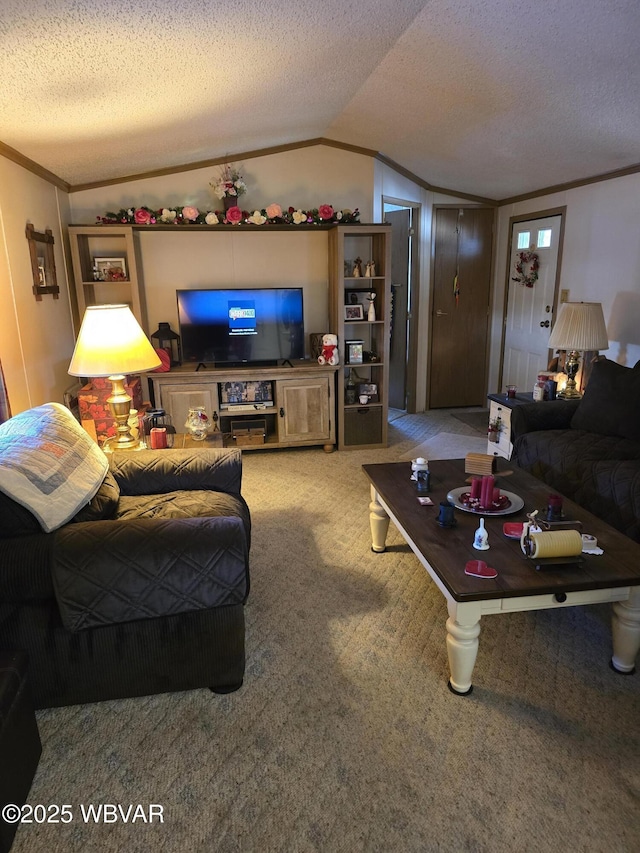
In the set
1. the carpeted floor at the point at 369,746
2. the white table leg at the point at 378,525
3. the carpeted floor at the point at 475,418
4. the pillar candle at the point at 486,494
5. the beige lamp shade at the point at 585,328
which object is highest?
the beige lamp shade at the point at 585,328

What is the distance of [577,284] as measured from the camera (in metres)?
4.50


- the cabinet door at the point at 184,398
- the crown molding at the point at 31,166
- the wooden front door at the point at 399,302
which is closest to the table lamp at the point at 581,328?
the wooden front door at the point at 399,302

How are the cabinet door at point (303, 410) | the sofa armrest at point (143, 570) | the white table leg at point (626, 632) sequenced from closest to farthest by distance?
the sofa armrest at point (143, 570) < the white table leg at point (626, 632) < the cabinet door at point (303, 410)

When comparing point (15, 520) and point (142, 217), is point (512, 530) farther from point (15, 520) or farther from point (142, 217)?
point (142, 217)

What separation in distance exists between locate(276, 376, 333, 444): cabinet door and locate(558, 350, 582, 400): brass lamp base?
1729mm

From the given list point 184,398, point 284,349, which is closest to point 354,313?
point 284,349

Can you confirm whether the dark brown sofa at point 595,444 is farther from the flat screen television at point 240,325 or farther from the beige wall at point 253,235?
Result: the beige wall at point 253,235

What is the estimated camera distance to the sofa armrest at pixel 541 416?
3.51 meters

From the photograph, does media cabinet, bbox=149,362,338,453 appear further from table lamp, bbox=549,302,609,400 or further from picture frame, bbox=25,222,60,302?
table lamp, bbox=549,302,609,400

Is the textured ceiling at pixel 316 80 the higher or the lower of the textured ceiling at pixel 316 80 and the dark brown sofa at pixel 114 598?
the higher

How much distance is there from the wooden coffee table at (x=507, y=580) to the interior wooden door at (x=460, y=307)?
3.63 meters

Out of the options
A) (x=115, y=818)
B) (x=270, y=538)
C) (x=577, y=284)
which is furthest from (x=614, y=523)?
(x=577, y=284)

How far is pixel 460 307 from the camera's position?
572 centimetres

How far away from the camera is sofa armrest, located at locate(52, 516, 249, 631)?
1.68m
